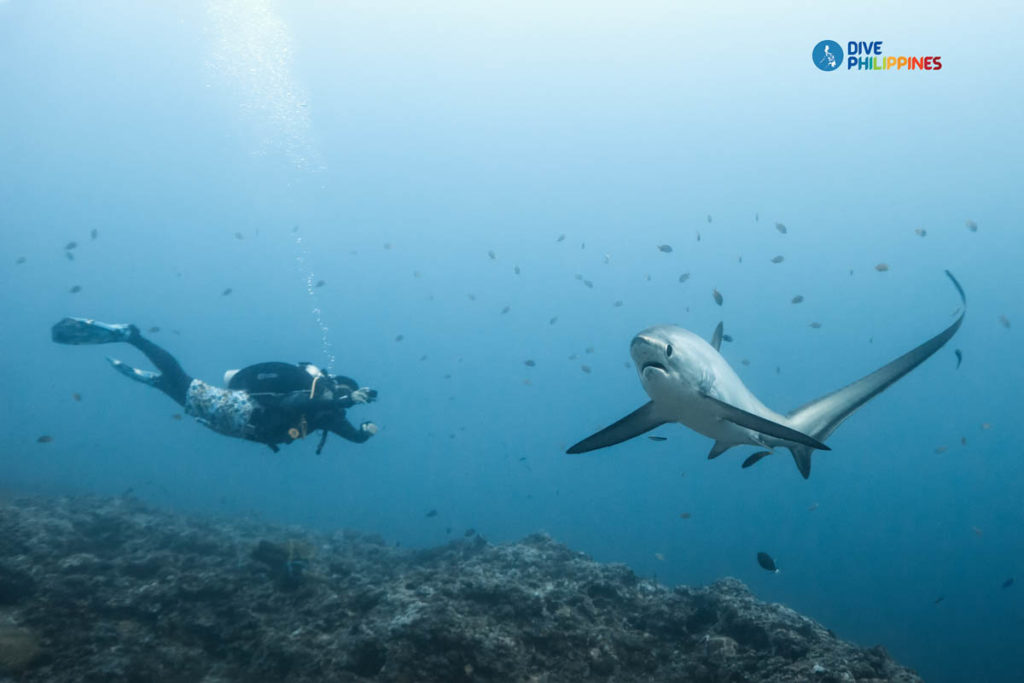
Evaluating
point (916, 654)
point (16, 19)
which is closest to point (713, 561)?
point (916, 654)

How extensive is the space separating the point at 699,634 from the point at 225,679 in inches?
236

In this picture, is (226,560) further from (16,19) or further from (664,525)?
(664,525)

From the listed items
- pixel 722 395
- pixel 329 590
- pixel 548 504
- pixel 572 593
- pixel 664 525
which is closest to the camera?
pixel 722 395

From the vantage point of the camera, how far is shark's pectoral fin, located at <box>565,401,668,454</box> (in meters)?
4.52

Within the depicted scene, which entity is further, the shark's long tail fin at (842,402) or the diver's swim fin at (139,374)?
the diver's swim fin at (139,374)

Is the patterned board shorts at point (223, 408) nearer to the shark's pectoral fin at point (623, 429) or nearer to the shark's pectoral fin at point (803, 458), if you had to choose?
the shark's pectoral fin at point (623, 429)

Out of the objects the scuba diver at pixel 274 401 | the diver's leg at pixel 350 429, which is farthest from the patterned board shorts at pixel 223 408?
the diver's leg at pixel 350 429

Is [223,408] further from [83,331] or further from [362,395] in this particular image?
[83,331]

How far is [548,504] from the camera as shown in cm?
8675

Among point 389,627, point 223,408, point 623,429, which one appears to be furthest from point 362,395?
point 623,429

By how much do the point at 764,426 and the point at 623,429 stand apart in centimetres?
138

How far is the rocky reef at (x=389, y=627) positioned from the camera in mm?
5203

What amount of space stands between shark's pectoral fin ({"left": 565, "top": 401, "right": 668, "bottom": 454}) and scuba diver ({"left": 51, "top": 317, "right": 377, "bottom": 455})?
585 centimetres

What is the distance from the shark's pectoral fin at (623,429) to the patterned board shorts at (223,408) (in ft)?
25.6
